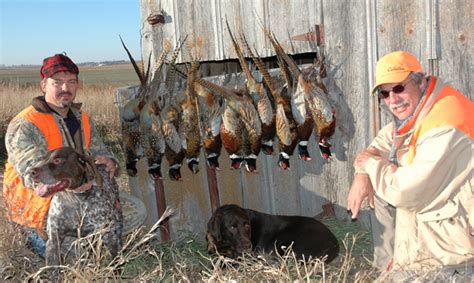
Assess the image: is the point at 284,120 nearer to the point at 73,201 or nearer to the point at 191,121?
the point at 191,121

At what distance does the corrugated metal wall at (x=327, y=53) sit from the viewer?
5.10 meters

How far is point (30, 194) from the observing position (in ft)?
15.7

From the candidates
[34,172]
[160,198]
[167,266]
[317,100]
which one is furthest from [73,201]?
[317,100]

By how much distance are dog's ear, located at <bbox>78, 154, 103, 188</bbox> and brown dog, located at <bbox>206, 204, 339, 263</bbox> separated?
1144mm

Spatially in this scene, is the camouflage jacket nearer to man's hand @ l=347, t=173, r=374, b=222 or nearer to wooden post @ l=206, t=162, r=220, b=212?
wooden post @ l=206, t=162, r=220, b=212

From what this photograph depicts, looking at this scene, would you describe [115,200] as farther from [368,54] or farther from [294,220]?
[368,54]

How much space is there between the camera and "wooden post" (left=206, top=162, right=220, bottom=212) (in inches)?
243

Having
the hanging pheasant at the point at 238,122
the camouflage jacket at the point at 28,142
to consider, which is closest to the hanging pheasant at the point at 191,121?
the hanging pheasant at the point at 238,122

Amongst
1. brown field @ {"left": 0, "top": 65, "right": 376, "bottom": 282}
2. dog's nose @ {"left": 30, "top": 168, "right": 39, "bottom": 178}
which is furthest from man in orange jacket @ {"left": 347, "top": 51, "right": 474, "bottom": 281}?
dog's nose @ {"left": 30, "top": 168, "right": 39, "bottom": 178}

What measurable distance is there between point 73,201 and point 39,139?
697 mm

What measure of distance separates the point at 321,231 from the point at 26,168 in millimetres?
2662

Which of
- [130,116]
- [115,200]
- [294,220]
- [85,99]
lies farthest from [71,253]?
[85,99]

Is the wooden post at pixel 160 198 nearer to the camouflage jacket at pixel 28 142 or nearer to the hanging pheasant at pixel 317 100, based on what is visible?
the camouflage jacket at pixel 28 142

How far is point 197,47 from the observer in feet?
22.0
